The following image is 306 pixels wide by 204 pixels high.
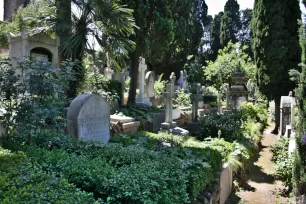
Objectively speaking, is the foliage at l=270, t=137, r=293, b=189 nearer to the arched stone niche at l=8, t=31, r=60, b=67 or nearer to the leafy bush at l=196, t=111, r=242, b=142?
the leafy bush at l=196, t=111, r=242, b=142

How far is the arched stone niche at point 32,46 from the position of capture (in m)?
9.83

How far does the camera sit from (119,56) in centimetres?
953

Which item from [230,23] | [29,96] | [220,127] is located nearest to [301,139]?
[220,127]

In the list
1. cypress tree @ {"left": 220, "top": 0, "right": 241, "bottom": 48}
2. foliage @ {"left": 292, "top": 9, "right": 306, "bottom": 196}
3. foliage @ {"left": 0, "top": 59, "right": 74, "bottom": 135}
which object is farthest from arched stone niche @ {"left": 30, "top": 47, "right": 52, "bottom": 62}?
cypress tree @ {"left": 220, "top": 0, "right": 241, "bottom": 48}

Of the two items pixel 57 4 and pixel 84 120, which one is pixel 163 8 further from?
pixel 84 120

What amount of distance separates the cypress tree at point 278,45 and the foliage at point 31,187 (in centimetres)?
1280

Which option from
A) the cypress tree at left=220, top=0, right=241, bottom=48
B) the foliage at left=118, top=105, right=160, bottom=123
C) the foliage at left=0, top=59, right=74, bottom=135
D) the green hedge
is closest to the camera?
the green hedge

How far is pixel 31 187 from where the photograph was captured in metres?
2.42

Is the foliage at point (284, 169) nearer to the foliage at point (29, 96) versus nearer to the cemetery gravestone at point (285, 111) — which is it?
the cemetery gravestone at point (285, 111)

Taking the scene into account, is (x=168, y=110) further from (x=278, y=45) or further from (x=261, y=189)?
(x=278, y=45)

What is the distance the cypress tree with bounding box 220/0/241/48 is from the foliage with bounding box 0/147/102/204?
114ft

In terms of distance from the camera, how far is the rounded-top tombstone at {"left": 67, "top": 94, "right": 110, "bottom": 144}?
18.9 ft

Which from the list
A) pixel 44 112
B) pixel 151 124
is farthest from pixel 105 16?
pixel 44 112

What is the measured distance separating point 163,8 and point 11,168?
36.6ft
